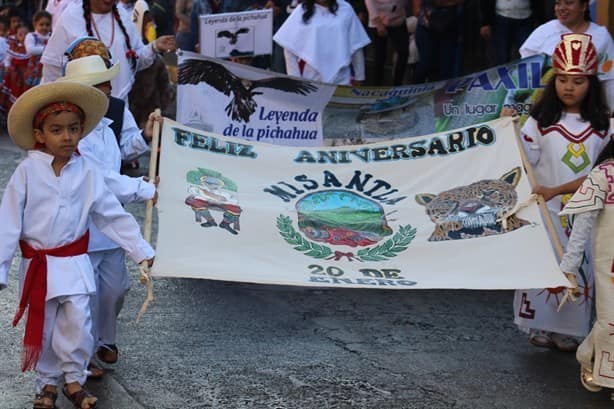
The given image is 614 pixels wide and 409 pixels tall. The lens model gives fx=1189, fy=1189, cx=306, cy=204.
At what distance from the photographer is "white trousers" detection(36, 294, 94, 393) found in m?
5.33

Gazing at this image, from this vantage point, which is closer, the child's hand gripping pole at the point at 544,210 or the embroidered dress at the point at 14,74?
the child's hand gripping pole at the point at 544,210

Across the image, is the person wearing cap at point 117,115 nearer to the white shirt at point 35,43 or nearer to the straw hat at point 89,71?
the straw hat at point 89,71

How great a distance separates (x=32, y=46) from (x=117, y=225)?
10.2 meters

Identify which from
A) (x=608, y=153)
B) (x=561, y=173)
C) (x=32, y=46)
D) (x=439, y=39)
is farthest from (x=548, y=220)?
(x=32, y=46)

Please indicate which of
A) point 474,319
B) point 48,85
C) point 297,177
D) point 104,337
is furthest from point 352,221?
point 48,85

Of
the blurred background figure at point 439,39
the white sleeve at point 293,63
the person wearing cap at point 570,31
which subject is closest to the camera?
the person wearing cap at point 570,31

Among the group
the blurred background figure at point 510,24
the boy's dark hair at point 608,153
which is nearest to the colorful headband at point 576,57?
the boy's dark hair at point 608,153

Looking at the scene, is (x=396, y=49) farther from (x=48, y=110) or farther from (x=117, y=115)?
(x=48, y=110)

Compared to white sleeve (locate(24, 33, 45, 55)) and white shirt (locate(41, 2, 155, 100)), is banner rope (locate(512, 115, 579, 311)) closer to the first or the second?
white shirt (locate(41, 2, 155, 100))

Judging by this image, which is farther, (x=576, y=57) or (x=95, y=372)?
(x=576, y=57)

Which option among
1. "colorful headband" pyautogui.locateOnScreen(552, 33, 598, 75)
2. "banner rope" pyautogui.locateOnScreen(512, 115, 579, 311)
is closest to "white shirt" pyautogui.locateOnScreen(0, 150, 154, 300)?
"banner rope" pyautogui.locateOnScreen(512, 115, 579, 311)

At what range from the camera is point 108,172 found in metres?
5.76

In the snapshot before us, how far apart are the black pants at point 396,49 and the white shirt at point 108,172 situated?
7.45 meters

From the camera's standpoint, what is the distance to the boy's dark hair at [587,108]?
6.53 meters
